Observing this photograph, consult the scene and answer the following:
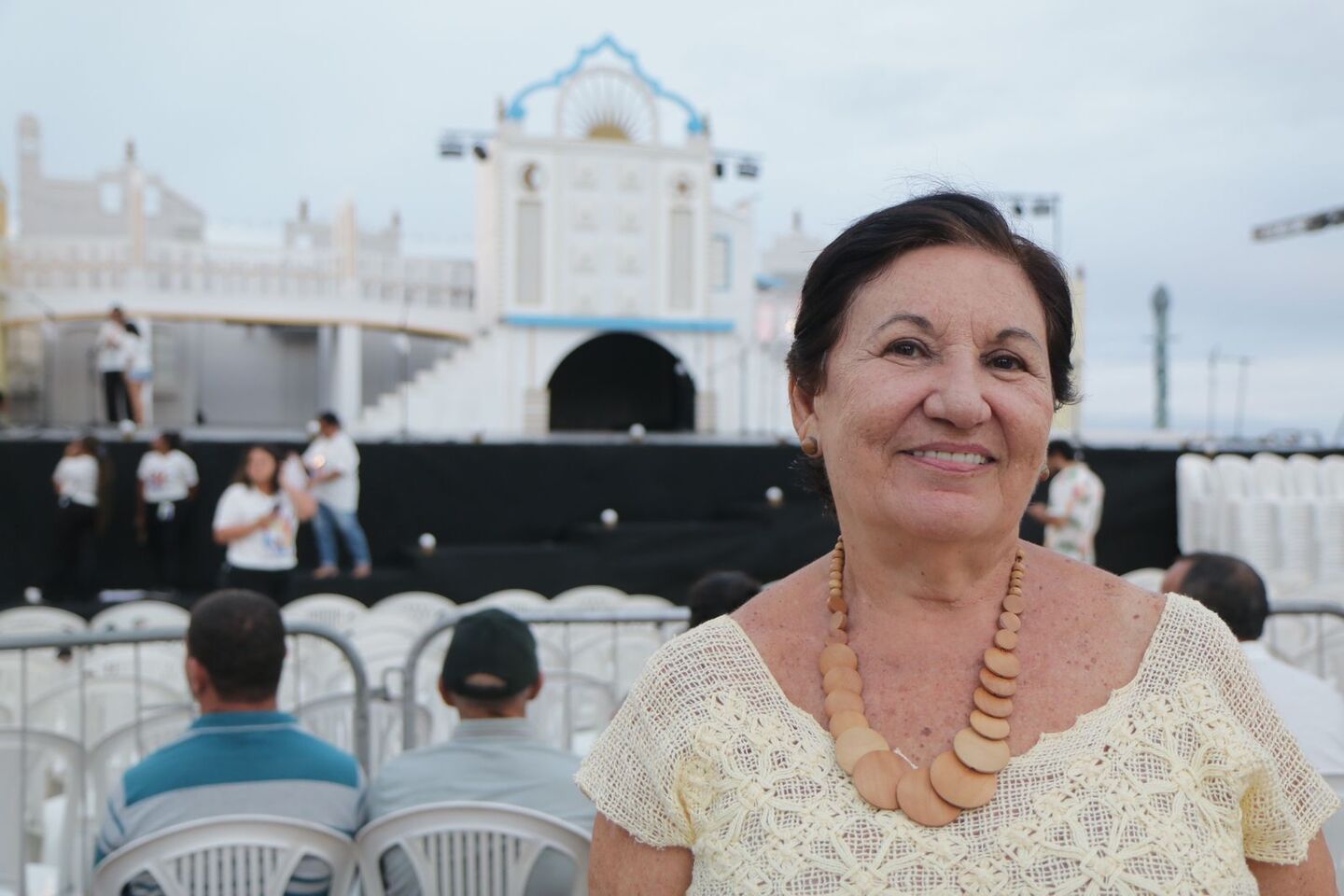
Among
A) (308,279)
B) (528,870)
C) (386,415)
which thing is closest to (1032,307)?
(528,870)

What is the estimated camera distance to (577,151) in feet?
66.2

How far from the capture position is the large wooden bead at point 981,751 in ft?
3.96

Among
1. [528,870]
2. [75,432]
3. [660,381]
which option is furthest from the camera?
[660,381]

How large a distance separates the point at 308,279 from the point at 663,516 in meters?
10.4

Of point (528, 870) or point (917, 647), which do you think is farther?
point (528, 870)

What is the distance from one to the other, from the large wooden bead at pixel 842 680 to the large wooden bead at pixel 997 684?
0.15 meters

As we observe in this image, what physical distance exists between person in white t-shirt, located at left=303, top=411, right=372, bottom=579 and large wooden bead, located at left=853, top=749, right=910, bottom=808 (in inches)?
343

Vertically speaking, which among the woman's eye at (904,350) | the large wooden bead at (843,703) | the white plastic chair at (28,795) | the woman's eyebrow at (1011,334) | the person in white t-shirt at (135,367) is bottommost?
the white plastic chair at (28,795)

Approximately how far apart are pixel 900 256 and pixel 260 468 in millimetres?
6983

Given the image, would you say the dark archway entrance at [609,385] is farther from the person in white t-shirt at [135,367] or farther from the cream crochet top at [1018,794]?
the cream crochet top at [1018,794]

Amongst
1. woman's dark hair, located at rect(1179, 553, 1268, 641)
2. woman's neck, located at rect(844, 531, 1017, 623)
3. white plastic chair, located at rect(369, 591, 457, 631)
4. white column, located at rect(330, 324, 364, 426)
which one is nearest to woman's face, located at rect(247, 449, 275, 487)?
white plastic chair, located at rect(369, 591, 457, 631)

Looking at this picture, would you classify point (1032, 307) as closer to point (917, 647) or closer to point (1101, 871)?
point (917, 647)

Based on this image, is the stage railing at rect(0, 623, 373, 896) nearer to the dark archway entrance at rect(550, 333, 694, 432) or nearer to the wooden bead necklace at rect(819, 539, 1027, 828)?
the wooden bead necklace at rect(819, 539, 1027, 828)

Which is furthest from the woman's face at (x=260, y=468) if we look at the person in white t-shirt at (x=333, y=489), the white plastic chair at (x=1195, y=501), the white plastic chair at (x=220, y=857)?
the white plastic chair at (x=1195, y=501)
